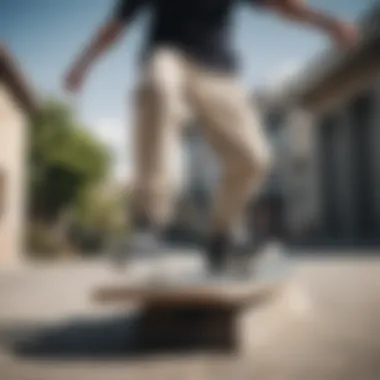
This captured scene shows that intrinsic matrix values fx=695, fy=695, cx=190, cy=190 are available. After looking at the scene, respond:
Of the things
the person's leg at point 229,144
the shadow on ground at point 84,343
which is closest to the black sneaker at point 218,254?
the person's leg at point 229,144

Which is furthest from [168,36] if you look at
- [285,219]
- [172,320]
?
[172,320]

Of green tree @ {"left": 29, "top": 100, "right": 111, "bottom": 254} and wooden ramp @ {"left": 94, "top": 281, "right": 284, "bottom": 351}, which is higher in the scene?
Answer: green tree @ {"left": 29, "top": 100, "right": 111, "bottom": 254}

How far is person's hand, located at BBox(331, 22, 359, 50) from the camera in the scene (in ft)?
2.57

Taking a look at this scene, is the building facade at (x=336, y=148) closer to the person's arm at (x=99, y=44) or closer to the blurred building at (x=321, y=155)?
the blurred building at (x=321, y=155)

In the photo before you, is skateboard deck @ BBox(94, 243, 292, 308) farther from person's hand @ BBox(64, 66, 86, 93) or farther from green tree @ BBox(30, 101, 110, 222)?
person's hand @ BBox(64, 66, 86, 93)

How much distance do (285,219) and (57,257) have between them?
0.29 metres

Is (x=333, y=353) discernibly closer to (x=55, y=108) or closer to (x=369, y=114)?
(x=369, y=114)

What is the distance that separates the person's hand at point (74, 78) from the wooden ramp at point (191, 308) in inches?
9.2

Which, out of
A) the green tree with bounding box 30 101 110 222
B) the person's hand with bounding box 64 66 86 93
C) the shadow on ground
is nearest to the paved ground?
the shadow on ground

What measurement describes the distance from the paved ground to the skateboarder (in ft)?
0.45

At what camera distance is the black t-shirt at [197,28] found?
817 mm

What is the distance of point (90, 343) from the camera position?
35.2 inches

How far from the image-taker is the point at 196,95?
2.74 feet

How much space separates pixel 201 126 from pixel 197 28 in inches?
4.6
